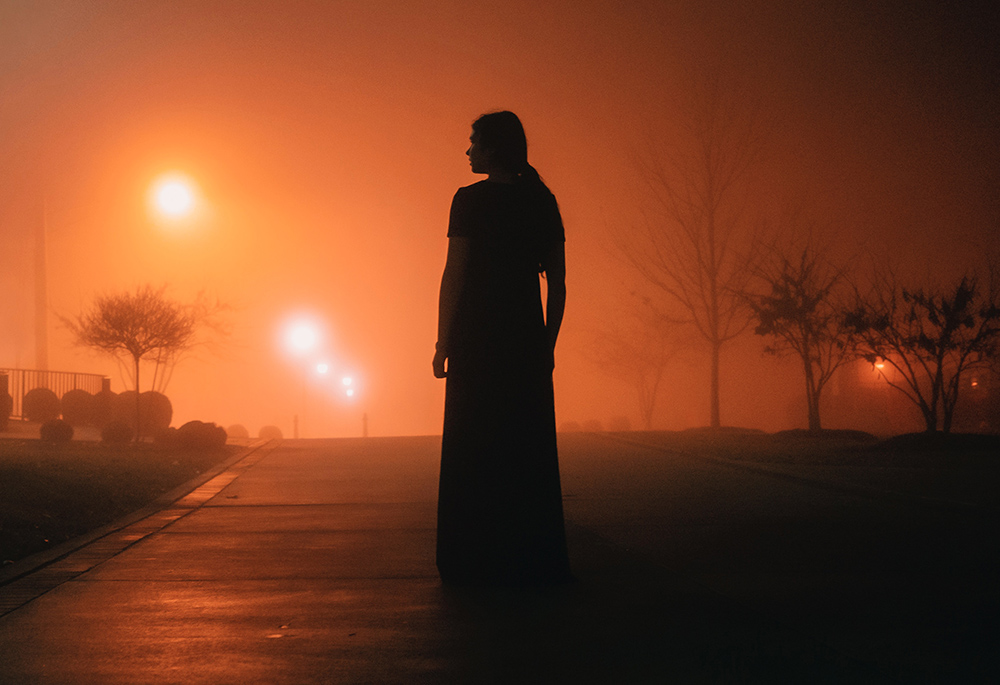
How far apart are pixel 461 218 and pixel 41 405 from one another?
20.3m

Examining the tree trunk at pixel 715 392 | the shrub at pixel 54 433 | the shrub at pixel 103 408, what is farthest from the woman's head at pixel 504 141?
the shrub at pixel 103 408

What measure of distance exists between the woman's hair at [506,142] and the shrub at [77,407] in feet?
65.8

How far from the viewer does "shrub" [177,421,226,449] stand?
1587 cm

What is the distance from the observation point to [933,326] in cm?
1639

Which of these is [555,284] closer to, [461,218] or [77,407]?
[461,218]

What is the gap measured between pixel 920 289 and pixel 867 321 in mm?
1088

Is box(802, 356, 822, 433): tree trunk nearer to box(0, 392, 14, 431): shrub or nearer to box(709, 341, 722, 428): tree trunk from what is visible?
box(709, 341, 722, 428): tree trunk

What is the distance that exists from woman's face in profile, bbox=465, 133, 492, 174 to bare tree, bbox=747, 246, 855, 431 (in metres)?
15.9

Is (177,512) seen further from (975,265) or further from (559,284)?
(975,265)

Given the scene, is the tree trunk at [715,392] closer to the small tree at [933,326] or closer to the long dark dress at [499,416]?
the small tree at [933,326]

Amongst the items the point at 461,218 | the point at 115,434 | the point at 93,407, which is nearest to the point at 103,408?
the point at 93,407

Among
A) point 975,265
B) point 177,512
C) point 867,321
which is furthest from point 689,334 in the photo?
point 177,512

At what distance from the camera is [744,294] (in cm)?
2017

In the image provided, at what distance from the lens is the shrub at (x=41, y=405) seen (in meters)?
21.7
